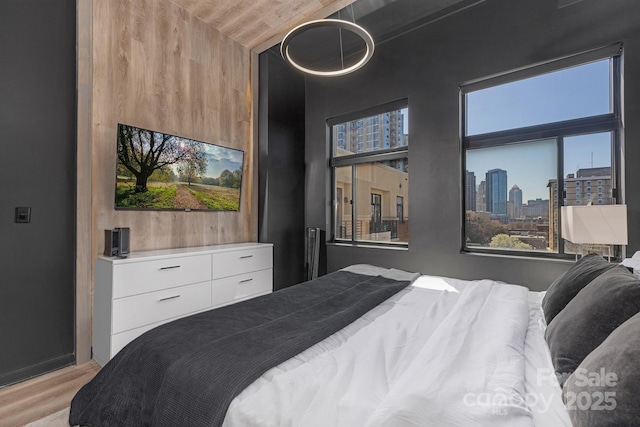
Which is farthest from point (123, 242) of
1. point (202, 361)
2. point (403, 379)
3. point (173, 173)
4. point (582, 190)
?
point (582, 190)

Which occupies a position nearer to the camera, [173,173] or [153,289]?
[153,289]

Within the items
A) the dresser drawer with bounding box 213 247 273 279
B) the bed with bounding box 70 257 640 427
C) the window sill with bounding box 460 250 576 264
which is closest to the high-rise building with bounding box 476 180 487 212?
the window sill with bounding box 460 250 576 264

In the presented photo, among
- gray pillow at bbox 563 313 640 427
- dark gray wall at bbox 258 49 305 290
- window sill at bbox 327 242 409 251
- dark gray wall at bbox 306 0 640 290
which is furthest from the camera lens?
dark gray wall at bbox 258 49 305 290

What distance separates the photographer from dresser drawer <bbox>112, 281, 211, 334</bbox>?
2268 mm

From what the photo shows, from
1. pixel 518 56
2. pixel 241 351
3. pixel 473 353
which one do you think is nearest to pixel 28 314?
pixel 241 351

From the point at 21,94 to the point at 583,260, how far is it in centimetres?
379

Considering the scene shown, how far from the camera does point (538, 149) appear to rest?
2.80 metres

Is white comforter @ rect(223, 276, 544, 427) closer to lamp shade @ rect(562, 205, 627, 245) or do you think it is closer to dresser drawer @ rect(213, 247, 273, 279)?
lamp shade @ rect(562, 205, 627, 245)

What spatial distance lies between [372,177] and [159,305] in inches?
108

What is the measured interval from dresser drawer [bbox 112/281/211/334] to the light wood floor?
0.41 metres

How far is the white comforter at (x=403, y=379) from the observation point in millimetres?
747

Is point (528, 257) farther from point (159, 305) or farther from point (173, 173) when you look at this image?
point (173, 173)

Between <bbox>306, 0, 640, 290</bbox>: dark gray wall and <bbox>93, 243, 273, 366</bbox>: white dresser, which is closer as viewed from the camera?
<bbox>93, 243, 273, 366</bbox>: white dresser

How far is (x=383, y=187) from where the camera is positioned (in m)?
3.84
